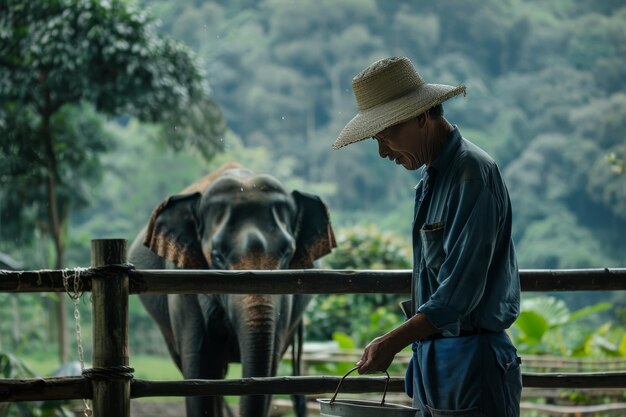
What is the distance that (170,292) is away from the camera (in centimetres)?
361

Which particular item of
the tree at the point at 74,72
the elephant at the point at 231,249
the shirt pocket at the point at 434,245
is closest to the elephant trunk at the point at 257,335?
the elephant at the point at 231,249

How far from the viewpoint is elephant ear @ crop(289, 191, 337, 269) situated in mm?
5672

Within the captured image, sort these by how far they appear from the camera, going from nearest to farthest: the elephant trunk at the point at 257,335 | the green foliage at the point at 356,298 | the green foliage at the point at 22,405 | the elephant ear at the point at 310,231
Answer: the elephant trunk at the point at 257,335
the elephant ear at the point at 310,231
the green foliage at the point at 22,405
the green foliage at the point at 356,298

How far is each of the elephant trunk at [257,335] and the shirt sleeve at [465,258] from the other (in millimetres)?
2241

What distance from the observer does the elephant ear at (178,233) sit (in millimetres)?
5504

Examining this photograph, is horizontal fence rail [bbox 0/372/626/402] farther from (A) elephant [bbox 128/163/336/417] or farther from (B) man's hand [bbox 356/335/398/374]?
(A) elephant [bbox 128/163/336/417]

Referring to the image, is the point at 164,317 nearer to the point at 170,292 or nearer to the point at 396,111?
the point at 170,292

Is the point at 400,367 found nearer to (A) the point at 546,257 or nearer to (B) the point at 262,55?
(A) the point at 546,257

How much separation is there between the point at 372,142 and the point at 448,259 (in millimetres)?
30610

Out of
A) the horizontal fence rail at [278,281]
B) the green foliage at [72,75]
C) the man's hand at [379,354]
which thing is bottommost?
the man's hand at [379,354]

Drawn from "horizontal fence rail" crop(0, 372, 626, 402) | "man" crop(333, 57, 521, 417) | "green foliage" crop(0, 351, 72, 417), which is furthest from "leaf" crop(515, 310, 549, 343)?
"man" crop(333, 57, 521, 417)

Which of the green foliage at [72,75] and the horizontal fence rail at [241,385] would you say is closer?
the horizontal fence rail at [241,385]

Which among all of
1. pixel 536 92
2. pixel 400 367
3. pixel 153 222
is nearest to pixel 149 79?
pixel 400 367

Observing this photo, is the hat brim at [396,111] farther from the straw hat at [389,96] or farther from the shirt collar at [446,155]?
the shirt collar at [446,155]
